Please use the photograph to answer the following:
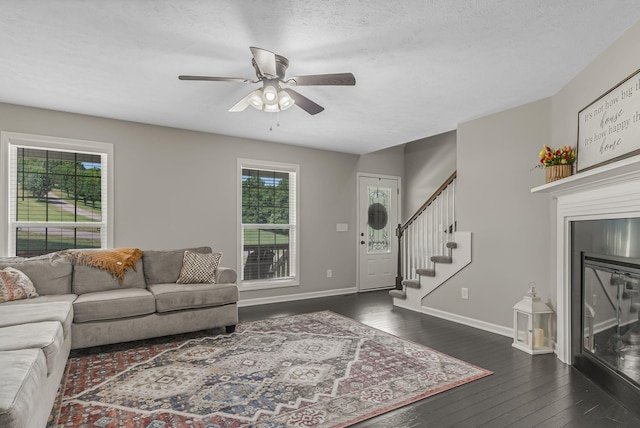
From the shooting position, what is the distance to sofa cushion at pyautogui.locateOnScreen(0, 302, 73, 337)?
2.51 meters

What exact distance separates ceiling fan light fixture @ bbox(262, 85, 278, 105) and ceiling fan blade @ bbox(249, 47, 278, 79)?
0.09 meters

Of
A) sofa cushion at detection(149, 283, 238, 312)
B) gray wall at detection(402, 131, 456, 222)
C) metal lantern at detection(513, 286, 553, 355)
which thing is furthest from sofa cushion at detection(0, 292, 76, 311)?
gray wall at detection(402, 131, 456, 222)

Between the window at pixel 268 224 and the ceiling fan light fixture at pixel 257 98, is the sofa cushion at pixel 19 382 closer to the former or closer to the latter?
the ceiling fan light fixture at pixel 257 98

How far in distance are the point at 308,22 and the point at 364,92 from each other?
1.31 meters

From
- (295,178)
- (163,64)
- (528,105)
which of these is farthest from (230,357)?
(528,105)

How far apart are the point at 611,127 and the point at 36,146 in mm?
5395

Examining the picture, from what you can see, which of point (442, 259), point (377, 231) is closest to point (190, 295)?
point (442, 259)

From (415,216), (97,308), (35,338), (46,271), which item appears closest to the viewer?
(35,338)

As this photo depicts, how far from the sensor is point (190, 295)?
12.2ft

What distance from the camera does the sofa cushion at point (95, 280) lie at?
3654 millimetres

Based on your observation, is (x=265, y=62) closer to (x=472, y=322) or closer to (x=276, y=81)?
(x=276, y=81)

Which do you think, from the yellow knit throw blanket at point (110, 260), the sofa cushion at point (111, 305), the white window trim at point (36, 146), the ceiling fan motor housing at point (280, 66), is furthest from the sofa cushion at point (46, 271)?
the ceiling fan motor housing at point (280, 66)

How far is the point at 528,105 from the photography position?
3.75 metres

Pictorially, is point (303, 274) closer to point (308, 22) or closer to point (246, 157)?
point (246, 157)
